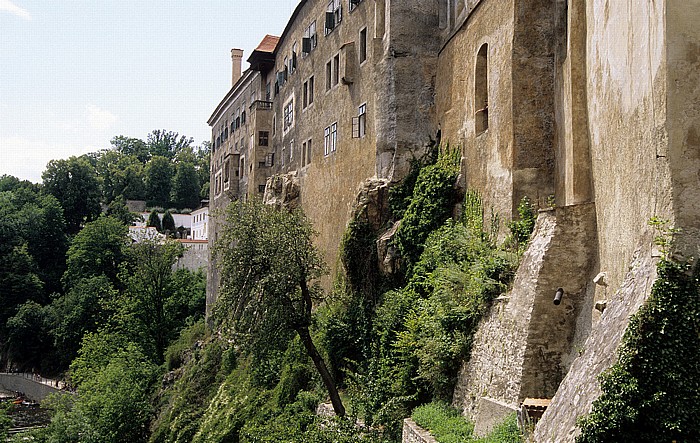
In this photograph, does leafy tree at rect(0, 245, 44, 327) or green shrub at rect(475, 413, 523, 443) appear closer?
green shrub at rect(475, 413, 523, 443)

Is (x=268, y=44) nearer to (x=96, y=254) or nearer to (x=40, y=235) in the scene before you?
(x=96, y=254)

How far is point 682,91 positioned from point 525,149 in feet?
21.2

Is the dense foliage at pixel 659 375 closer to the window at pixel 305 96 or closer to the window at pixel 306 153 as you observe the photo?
the window at pixel 306 153

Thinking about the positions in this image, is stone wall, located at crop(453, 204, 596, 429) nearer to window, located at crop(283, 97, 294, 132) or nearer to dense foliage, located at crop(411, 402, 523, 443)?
dense foliage, located at crop(411, 402, 523, 443)

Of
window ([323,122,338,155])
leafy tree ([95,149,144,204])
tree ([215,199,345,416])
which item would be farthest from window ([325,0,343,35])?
leafy tree ([95,149,144,204])

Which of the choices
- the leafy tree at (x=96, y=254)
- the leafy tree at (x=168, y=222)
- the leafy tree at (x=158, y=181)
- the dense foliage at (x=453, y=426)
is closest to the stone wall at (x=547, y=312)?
the dense foliage at (x=453, y=426)

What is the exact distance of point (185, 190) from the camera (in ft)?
368

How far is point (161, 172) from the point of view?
114m

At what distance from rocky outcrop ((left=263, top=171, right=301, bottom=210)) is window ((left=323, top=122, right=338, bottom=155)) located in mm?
3532

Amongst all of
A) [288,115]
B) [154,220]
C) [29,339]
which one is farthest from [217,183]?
[154,220]

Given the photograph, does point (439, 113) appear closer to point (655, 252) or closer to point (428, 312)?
point (428, 312)

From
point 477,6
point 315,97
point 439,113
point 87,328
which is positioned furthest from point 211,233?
point 477,6

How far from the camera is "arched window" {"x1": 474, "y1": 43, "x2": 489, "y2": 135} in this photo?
19.1 m

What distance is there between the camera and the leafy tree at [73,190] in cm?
8688
